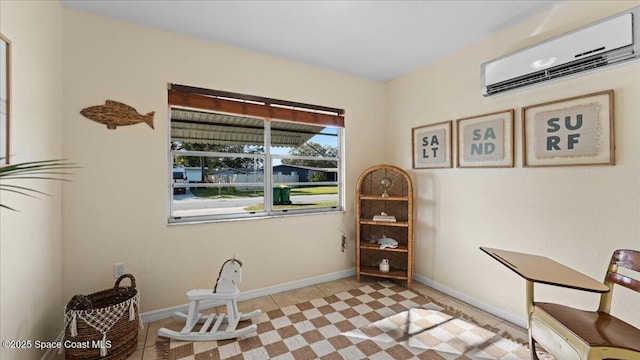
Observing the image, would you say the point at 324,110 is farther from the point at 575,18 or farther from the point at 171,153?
the point at 575,18

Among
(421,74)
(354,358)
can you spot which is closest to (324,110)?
(421,74)

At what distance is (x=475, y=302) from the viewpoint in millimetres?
2551

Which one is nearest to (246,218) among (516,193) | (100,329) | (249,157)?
(249,157)

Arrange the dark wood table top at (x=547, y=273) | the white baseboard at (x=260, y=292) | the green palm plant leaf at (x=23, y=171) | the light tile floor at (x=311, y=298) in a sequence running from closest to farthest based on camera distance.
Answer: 1. the green palm plant leaf at (x=23, y=171)
2. the dark wood table top at (x=547, y=273)
3. the light tile floor at (x=311, y=298)
4. the white baseboard at (x=260, y=292)

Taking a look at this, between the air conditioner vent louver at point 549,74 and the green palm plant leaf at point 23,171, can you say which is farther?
the air conditioner vent louver at point 549,74

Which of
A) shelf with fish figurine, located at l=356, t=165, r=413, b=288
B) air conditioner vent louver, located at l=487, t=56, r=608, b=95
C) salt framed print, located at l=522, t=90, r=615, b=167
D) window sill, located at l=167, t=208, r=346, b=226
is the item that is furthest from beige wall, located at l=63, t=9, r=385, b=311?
salt framed print, located at l=522, t=90, r=615, b=167

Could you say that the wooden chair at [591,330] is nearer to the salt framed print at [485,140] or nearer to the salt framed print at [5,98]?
the salt framed print at [485,140]

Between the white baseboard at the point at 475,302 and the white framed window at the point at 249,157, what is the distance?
4.25ft

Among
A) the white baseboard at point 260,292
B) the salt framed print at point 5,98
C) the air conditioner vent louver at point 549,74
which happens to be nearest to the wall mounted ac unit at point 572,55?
the air conditioner vent louver at point 549,74

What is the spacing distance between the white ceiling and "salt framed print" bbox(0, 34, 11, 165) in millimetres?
878

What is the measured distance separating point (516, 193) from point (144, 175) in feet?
10.1

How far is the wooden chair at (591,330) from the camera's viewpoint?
1.22 meters

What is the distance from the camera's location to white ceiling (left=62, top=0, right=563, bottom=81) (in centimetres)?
200

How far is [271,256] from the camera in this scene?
9.22 feet
